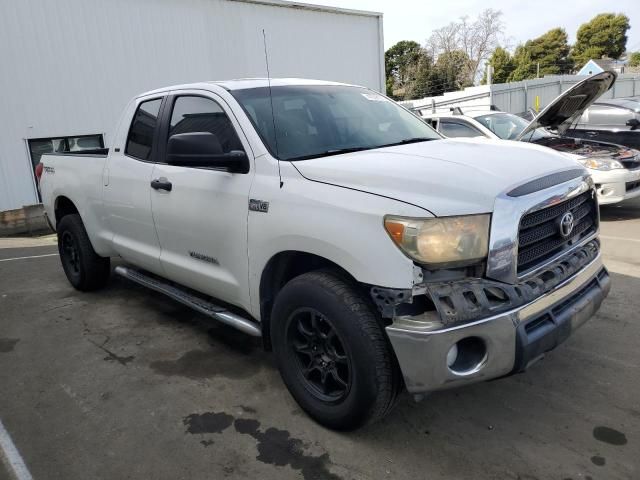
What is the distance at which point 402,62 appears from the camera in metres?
52.4

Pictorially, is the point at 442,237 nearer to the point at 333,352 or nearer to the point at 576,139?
the point at 333,352

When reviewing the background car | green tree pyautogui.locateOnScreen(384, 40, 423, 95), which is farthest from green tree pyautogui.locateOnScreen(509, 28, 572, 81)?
the background car

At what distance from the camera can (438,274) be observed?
2.34 meters

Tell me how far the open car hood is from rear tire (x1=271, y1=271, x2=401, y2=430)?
3.48m

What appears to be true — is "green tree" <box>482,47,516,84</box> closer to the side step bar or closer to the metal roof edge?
the metal roof edge

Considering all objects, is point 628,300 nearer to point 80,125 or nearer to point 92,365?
point 92,365

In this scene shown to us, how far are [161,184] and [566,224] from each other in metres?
2.60

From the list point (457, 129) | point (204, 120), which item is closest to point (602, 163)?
point (457, 129)

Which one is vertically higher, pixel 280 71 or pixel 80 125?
pixel 280 71

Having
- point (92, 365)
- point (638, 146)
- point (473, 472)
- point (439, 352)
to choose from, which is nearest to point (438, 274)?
point (439, 352)

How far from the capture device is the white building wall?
10.4m

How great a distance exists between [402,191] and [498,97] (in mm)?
22567

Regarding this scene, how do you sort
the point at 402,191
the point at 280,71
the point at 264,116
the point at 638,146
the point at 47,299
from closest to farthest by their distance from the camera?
the point at 402,191
the point at 264,116
the point at 47,299
the point at 638,146
the point at 280,71

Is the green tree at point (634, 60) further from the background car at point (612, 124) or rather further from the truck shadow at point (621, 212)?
the truck shadow at point (621, 212)
